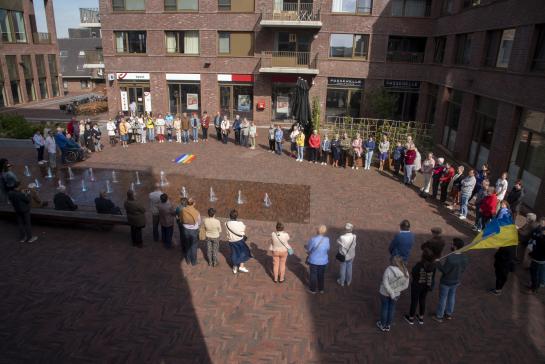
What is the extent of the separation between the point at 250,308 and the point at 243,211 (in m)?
5.04

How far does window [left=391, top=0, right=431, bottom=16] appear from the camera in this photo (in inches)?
998

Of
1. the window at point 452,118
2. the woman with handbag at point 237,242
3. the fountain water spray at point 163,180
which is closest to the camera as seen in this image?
the woman with handbag at point 237,242

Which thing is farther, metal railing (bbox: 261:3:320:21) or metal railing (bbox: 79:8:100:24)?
metal railing (bbox: 79:8:100:24)

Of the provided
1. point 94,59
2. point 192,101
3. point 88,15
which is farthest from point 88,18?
point 192,101

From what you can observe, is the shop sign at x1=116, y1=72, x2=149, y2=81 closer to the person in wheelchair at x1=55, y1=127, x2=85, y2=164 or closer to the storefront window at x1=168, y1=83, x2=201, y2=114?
the storefront window at x1=168, y1=83, x2=201, y2=114

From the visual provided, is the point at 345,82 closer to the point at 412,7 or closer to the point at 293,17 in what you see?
the point at 293,17

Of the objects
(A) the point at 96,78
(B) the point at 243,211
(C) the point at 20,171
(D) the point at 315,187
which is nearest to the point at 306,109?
(D) the point at 315,187

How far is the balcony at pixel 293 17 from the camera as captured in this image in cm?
2531

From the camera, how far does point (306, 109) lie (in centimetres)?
1914

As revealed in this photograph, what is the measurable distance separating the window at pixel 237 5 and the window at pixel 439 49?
39.0ft

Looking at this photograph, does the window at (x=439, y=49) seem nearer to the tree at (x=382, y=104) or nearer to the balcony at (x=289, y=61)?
the tree at (x=382, y=104)

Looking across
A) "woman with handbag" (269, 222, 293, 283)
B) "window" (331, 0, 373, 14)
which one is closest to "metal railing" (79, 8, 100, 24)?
"window" (331, 0, 373, 14)

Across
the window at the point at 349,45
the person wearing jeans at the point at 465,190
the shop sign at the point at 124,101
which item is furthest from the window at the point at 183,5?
the person wearing jeans at the point at 465,190

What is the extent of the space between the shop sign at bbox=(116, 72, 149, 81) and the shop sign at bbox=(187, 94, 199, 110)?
10.7ft
